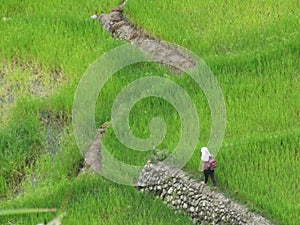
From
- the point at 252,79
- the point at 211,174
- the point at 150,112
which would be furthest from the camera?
the point at 252,79

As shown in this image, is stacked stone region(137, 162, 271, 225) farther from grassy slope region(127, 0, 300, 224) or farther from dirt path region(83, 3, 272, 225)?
grassy slope region(127, 0, 300, 224)

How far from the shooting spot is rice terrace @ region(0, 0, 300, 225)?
557 cm

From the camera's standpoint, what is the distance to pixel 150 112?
6531 millimetres

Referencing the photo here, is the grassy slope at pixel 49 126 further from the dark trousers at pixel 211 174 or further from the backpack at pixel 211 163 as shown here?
the backpack at pixel 211 163

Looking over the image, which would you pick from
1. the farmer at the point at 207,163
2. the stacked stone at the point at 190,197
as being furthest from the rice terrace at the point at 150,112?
the farmer at the point at 207,163

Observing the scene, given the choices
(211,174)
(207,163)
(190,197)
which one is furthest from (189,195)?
(207,163)

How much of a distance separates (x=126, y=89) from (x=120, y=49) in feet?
2.92

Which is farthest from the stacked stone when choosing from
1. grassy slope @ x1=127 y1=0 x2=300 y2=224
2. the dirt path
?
grassy slope @ x1=127 y1=0 x2=300 y2=224

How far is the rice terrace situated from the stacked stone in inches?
0.4

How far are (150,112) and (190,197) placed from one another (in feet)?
4.21

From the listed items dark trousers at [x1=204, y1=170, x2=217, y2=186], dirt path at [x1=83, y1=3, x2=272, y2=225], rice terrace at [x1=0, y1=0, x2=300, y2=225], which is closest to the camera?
dirt path at [x1=83, y1=3, x2=272, y2=225]

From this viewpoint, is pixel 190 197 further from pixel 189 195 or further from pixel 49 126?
pixel 49 126

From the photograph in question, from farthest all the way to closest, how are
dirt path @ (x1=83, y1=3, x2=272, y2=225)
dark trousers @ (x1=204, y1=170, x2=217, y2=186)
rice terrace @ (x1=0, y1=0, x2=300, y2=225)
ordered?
rice terrace @ (x1=0, y1=0, x2=300, y2=225)
dark trousers @ (x1=204, y1=170, x2=217, y2=186)
dirt path @ (x1=83, y1=3, x2=272, y2=225)

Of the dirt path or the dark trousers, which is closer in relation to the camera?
the dirt path
